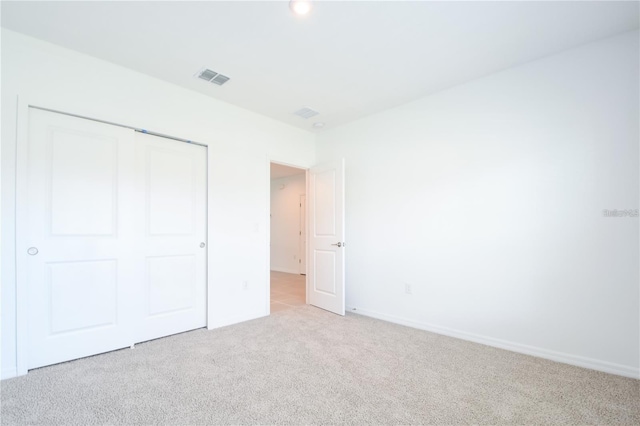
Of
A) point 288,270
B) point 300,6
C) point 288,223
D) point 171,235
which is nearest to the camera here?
point 300,6

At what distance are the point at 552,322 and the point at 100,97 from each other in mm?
4415

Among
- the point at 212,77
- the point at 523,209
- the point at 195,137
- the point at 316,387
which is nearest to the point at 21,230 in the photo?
the point at 195,137

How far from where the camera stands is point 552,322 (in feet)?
8.36

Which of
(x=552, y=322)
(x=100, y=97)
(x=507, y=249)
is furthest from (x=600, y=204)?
(x=100, y=97)

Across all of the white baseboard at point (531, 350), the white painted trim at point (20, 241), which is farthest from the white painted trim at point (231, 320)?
the white baseboard at point (531, 350)

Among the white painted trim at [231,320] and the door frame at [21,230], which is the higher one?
the door frame at [21,230]

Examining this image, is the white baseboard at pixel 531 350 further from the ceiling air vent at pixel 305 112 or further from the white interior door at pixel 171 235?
the ceiling air vent at pixel 305 112

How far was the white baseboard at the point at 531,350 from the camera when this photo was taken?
2.26 meters

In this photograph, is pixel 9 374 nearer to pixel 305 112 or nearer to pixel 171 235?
pixel 171 235

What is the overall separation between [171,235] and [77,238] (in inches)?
30.4

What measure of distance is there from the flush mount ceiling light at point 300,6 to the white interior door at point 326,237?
6.75 feet

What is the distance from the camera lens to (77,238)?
99.6 inches

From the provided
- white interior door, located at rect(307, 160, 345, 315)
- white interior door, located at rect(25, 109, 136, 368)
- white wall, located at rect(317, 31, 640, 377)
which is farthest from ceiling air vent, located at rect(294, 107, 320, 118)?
white interior door, located at rect(25, 109, 136, 368)

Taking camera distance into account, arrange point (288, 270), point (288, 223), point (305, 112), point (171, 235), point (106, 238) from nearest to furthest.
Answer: point (106, 238) → point (171, 235) → point (305, 112) → point (288, 270) → point (288, 223)
